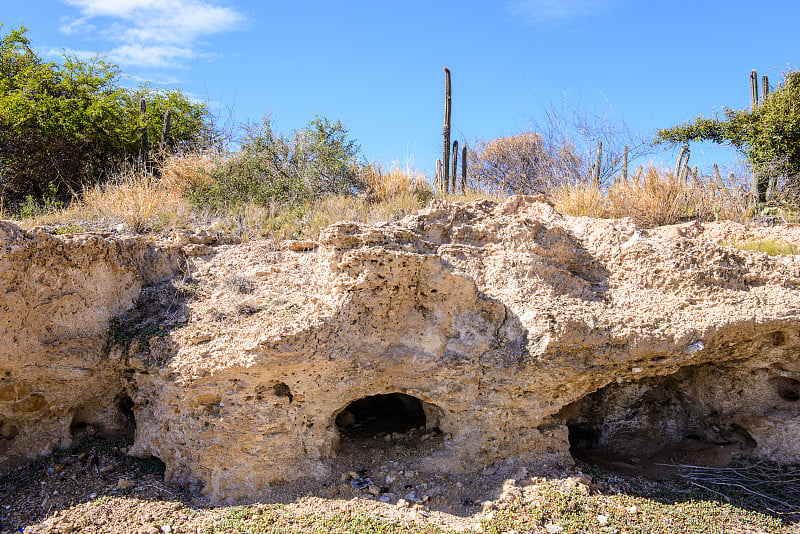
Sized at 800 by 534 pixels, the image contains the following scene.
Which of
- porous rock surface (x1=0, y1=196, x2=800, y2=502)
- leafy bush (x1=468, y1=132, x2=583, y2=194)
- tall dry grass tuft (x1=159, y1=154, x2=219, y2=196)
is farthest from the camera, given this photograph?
leafy bush (x1=468, y1=132, x2=583, y2=194)

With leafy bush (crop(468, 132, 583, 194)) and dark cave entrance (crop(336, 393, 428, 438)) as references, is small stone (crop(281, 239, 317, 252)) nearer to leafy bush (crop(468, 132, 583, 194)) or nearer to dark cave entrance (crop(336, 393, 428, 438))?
dark cave entrance (crop(336, 393, 428, 438))

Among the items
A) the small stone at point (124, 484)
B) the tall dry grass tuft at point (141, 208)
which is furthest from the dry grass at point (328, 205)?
the small stone at point (124, 484)

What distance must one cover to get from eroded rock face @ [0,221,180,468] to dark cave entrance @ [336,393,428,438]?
2010 millimetres

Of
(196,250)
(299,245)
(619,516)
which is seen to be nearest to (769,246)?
(619,516)

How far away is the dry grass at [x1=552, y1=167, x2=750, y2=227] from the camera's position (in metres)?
6.62

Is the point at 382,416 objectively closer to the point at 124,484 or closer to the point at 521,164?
the point at 124,484

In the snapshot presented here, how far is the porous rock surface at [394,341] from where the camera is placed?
3.96 m

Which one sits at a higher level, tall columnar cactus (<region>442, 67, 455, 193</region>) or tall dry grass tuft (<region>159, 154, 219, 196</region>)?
tall columnar cactus (<region>442, 67, 455, 193</region>)

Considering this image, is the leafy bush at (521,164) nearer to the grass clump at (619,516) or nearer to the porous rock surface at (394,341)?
the porous rock surface at (394,341)

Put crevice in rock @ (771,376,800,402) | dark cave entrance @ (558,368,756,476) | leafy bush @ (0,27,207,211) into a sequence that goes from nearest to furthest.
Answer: crevice in rock @ (771,376,800,402) < dark cave entrance @ (558,368,756,476) < leafy bush @ (0,27,207,211)

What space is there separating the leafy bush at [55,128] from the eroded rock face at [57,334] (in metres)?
4.89

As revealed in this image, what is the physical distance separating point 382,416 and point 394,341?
1.50 meters

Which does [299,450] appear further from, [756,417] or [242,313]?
[756,417]

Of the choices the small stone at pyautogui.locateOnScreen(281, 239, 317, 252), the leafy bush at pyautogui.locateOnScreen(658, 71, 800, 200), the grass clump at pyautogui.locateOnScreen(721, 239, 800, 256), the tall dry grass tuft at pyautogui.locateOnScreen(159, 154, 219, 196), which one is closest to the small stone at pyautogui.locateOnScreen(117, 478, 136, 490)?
the small stone at pyautogui.locateOnScreen(281, 239, 317, 252)
